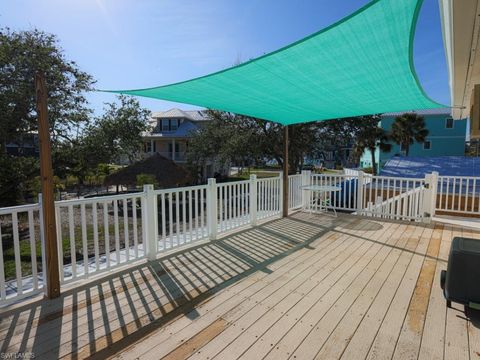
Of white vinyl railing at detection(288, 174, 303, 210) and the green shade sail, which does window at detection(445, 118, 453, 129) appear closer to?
white vinyl railing at detection(288, 174, 303, 210)

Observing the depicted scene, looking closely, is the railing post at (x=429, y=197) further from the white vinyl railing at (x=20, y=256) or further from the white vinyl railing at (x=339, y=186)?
the white vinyl railing at (x=20, y=256)

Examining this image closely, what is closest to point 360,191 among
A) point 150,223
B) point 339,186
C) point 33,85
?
point 339,186

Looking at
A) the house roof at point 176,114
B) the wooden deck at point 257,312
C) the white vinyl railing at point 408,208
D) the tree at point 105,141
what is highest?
the house roof at point 176,114

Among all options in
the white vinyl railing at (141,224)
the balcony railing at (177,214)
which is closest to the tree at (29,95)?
the white vinyl railing at (141,224)

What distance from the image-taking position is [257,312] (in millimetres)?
2422

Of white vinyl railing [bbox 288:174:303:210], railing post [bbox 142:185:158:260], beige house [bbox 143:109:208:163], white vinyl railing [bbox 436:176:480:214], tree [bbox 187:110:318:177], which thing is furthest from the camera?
beige house [bbox 143:109:208:163]

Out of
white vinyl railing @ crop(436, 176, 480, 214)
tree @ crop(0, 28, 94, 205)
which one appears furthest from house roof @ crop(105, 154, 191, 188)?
white vinyl railing @ crop(436, 176, 480, 214)

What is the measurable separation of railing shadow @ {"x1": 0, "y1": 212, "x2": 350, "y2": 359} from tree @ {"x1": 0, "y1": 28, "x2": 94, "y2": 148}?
301 inches

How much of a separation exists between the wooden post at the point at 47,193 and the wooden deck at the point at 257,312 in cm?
22

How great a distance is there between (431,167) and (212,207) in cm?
1472

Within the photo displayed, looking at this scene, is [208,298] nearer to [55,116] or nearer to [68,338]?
[68,338]

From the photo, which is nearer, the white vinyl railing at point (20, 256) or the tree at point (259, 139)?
the white vinyl railing at point (20, 256)

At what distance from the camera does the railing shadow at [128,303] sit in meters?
2.04

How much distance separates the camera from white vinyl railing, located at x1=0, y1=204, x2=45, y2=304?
2467mm
